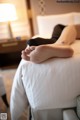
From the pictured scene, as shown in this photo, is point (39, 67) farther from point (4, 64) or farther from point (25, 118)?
point (4, 64)

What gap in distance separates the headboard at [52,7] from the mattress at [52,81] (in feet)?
7.49

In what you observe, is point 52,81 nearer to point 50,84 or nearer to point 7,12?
point 50,84

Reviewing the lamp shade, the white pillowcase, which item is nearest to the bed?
the white pillowcase

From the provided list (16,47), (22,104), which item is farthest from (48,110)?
(16,47)

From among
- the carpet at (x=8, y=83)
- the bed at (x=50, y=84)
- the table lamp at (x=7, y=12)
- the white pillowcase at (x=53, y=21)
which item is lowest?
the carpet at (x=8, y=83)

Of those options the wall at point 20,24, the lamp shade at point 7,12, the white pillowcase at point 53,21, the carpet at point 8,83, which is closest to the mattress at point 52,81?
the carpet at point 8,83

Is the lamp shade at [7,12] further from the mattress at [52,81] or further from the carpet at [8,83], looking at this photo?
the mattress at [52,81]

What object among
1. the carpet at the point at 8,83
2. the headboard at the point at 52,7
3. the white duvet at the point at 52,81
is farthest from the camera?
the headboard at the point at 52,7

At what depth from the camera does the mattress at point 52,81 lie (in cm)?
118

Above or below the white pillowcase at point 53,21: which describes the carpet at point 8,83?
below

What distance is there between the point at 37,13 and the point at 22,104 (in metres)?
2.38

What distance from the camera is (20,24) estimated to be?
3.35 metres

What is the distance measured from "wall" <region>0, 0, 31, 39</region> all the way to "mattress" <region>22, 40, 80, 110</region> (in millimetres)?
2275

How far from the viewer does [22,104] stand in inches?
55.0
